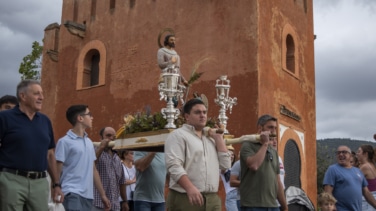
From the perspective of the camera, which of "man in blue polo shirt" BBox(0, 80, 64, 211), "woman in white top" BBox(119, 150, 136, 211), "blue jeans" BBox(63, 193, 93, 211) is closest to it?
"man in blue polo shirt" BBox(0, 80, 64, 211)

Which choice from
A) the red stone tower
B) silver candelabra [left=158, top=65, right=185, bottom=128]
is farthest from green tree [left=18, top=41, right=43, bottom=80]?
silver candelabra [left=158, top=65, right=185, bottom=128]

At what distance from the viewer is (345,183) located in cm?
773

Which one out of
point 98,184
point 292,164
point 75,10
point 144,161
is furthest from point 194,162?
point 75,10

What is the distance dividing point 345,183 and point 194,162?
347cm

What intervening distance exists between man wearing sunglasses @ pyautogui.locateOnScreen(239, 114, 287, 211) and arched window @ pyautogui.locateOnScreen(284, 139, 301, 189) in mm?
10123

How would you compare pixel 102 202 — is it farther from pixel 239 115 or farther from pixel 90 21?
pixel 90 21

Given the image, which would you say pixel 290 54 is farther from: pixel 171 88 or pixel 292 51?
pixel 171 88

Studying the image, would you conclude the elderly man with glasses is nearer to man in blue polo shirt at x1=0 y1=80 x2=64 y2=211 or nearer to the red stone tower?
man in blue polo shirt at x1=0 y1=80 x2=64 y2=211

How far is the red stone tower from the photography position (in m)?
15.4

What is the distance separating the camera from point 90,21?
64.3 ft

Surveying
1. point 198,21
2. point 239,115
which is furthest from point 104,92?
point 239,115

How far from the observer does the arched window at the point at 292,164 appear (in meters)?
16.2

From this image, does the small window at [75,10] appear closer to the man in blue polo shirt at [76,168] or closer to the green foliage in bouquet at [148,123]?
the green foliage in bouquet at [148,123]

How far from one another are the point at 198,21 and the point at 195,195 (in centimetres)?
1219
